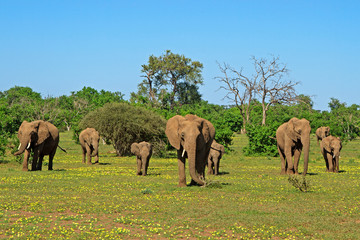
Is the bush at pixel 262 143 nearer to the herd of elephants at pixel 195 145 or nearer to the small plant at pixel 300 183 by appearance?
the herd of elephants at pixel 195 145

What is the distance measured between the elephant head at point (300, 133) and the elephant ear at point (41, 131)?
12.5 metres

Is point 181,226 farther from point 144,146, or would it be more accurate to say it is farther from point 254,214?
point 144,146

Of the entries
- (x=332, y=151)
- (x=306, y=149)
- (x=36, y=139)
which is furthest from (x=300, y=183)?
(x=36, y=139)

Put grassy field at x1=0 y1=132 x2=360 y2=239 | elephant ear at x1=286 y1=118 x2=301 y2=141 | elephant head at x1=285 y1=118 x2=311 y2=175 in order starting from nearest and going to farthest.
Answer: grassy field at x1=0 y1=132 x2=360 y2=239 < elephant head at x1=285 y1=118 x2=311 y2=175 < elephant ear at x1=286 y1=118 x2=301 y2=141

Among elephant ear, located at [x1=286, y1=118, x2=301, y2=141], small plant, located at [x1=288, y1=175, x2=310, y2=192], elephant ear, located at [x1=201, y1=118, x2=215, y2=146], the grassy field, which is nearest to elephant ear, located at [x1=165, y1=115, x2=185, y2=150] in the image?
elephant ear, located at [x1=201, y1=118, x2=215, y2=146]

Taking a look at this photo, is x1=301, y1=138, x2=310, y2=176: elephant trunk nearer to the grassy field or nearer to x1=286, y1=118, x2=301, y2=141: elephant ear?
x1=286, y1=118, x2=301, y2=141: elephant ear

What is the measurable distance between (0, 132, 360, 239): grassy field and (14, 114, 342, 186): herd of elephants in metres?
1.22

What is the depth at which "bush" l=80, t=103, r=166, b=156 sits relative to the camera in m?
44.2

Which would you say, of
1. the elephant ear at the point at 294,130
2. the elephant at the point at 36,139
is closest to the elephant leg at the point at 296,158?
the elephant ear at the point at 294,130

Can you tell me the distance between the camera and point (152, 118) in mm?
45125

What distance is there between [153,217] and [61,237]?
3085 millimetres

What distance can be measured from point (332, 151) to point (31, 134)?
16460mm

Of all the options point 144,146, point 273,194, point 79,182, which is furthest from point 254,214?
point 144,146

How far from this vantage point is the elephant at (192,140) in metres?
18.6
